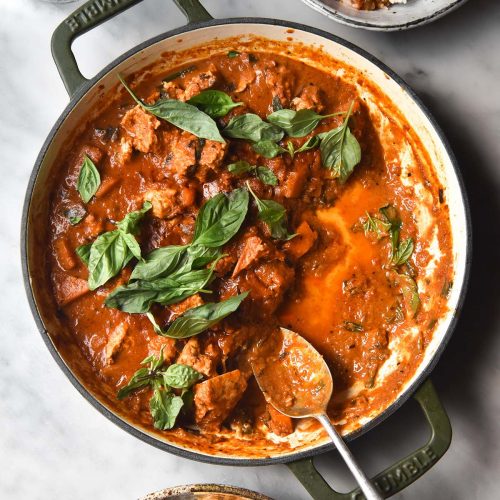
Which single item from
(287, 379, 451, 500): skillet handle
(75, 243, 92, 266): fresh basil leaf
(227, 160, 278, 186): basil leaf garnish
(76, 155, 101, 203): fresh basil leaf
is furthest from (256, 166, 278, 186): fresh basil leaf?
(287, 379, 451, 500): skillet handle

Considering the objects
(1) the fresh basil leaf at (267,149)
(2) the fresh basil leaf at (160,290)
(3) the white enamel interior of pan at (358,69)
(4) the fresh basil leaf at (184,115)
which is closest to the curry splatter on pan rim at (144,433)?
(3) the white enamel interior of pan at (358,69)

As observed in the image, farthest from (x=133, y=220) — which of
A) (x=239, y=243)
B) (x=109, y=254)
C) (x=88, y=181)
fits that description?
(x=239, y=243)

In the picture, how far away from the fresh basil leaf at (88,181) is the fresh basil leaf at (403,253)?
4.57 feet

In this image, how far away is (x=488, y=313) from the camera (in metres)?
3.34

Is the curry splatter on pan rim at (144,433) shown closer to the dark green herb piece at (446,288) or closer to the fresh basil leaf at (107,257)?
the dark green herb piece at (446,288)

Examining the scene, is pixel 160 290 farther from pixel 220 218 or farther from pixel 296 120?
pixel 296 120

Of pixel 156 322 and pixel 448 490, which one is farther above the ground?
pixel 156 322

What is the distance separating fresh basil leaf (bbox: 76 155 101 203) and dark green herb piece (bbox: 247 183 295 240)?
669 millimetres

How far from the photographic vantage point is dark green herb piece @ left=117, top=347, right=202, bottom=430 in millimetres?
2943

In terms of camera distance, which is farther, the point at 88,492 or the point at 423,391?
the point at 88,492

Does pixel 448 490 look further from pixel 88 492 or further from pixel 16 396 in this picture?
pixel 16 396

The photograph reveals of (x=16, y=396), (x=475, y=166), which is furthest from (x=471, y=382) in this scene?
(x=16, y=396)

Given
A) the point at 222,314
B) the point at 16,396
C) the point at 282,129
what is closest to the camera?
the point at 222,314

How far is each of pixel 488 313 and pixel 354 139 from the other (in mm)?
1075
